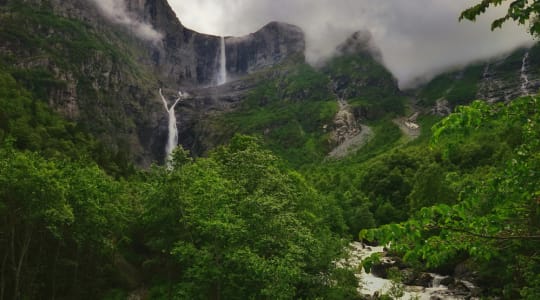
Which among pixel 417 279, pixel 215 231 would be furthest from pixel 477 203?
pixel 417 279

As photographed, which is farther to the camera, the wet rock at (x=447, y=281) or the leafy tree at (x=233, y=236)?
the wet rock at (x=447, y=281)

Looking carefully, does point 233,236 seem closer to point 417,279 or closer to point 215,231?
point 215,231

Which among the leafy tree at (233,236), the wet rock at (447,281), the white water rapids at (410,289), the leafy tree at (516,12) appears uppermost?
the leafy tree at (516,12)

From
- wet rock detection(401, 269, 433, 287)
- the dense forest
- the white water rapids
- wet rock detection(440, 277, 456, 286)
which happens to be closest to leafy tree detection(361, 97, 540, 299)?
the dense forest

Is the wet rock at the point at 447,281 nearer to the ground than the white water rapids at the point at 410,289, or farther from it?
farther from it

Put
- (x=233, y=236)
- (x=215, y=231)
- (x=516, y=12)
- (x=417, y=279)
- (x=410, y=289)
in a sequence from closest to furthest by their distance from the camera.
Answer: (x=516, y=12) → (x=215, y=231) → (x=233, y=236) → (x=410, y=289) → (x=417, y=279)

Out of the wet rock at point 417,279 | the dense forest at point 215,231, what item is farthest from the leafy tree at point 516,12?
the wet rock at point 417,279

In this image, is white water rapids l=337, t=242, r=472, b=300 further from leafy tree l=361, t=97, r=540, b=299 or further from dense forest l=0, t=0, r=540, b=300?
leafy tree l=361, t=97, r=540, b=299

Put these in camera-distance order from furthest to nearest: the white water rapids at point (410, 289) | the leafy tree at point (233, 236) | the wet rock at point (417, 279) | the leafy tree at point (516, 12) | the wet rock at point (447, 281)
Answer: the wet rock at point (417, 279), the wet rock at point (447, 281), the white water rapids at point (410, 289), the leafy tree at point (233, 236), the leafy tree at point (516, 12)

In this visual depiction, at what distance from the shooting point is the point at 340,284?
34031 mm

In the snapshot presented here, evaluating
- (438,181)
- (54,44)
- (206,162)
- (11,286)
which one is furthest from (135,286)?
(54,44)

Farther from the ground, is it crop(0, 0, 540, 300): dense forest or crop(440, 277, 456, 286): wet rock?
crop(0, 0, 540, 300): dense forest

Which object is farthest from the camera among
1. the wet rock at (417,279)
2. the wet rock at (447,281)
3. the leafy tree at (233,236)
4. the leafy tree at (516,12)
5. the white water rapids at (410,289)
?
the wet rock at (417,279)

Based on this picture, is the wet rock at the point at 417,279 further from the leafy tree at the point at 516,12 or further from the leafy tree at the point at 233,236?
the leafy tree at the point at 516,12
